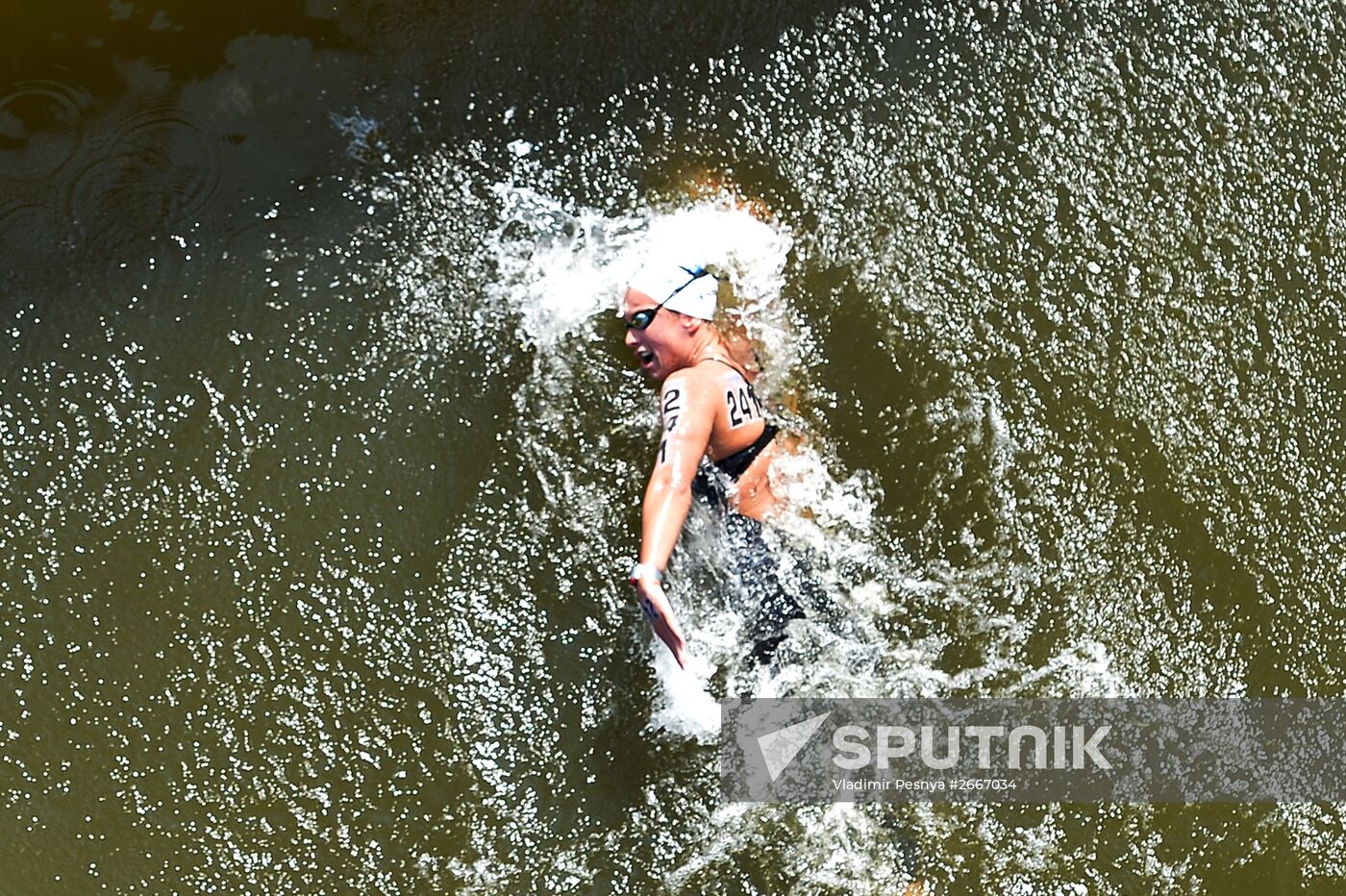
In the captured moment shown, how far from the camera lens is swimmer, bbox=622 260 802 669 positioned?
147 inches

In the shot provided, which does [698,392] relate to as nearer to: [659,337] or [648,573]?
[659,337]

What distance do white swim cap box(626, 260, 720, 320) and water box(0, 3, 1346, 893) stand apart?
320 mm

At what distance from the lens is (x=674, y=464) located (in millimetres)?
3654

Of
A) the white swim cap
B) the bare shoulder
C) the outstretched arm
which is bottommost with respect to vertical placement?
the outstretched arm

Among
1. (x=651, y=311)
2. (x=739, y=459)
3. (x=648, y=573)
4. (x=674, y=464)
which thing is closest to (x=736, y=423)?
(x=739, y=459)

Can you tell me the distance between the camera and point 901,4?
178 inches

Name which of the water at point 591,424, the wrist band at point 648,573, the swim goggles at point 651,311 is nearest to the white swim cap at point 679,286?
the swim goggles at point 651,311

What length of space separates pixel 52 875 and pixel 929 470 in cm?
305

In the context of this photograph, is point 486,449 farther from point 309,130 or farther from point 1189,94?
point 1189,94

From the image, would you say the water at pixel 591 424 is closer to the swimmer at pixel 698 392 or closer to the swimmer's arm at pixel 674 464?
the swimmer at pixel 698 392

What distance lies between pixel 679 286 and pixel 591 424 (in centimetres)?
56

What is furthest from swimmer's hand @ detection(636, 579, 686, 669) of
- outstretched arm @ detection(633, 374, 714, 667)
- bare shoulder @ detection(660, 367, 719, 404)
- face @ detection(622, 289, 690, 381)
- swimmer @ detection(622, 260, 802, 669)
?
face @ detection(622, 289, 690, 381)

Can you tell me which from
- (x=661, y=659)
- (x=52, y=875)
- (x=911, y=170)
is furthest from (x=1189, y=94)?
(x=52, y=875)

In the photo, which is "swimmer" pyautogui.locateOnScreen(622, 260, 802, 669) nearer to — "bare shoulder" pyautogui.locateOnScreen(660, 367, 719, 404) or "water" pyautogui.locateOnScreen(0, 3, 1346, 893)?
"bare shoulder" pyautogui.locateOnScreen(660, 367, 719, 404)
